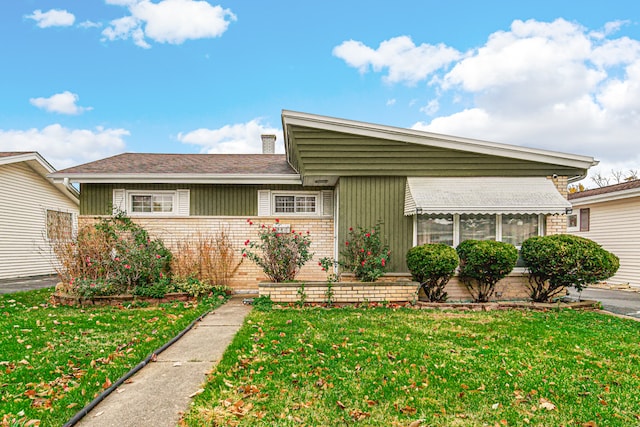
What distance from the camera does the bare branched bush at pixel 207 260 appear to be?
33.8ft

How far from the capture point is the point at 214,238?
10.8 m

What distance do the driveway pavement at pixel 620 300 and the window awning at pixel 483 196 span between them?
8.52 ft

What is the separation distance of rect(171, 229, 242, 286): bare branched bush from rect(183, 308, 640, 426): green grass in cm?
387

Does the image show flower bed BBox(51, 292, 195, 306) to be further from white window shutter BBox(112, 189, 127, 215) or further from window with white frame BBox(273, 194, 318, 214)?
window with white frame BBox(273, 194, 318, 214)

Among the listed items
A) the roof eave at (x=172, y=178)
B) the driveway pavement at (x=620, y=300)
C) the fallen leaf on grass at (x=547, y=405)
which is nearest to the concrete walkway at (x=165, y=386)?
the fallen leaf on grass at (x=547, y=405)

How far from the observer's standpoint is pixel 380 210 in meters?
9.60

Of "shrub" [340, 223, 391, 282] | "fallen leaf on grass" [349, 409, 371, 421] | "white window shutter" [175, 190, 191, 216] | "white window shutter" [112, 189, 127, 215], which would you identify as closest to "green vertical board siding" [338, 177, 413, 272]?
"shrub" [340, 223, 391, 282]

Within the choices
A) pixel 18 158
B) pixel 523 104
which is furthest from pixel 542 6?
pixel 18 158

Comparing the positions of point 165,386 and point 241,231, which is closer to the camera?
point 165,386

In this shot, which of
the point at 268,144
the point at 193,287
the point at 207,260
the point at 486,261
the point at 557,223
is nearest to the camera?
the point at 486,261

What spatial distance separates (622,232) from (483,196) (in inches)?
362

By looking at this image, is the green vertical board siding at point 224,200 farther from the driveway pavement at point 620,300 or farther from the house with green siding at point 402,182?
the driveway pavement at point 620,300

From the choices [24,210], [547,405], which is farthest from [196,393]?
[24,210]

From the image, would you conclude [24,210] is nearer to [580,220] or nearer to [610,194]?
[610,194]
